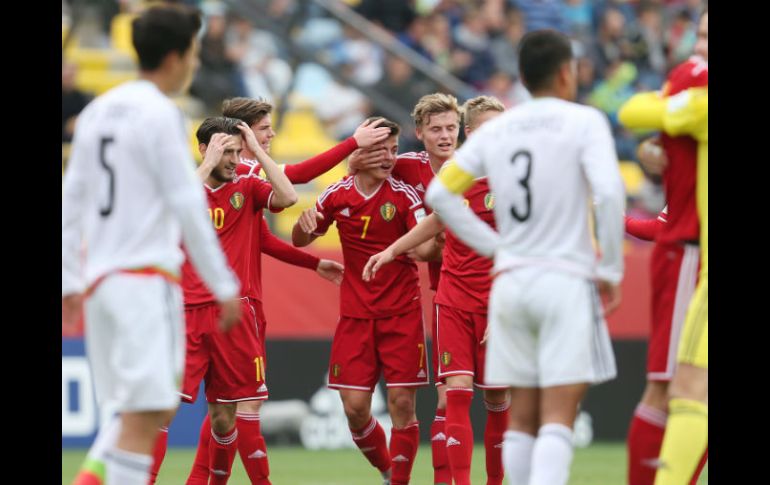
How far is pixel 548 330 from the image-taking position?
5668mm

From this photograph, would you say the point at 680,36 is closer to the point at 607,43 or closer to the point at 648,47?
the point at 648,47

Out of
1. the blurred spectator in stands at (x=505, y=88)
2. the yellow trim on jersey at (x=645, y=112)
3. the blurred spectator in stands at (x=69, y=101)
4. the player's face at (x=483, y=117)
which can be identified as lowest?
the yellow trim on jersey at (x=645, y=112)

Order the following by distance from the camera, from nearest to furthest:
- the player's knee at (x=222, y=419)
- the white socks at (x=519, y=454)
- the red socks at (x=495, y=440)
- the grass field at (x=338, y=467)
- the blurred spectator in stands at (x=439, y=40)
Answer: the white socks at (x=519, y=454), the player's knee at (x=222, y=419), the red socks at (x=495, y=440), the grass field at (x=338, y=467), the blurred spectator in stands at (x=439, y=40)

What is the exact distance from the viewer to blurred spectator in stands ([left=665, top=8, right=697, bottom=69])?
709 inches

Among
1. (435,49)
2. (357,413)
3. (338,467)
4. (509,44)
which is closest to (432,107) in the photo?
(357,413)

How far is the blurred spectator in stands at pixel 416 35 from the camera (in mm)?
16875

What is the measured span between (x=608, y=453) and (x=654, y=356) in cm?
629

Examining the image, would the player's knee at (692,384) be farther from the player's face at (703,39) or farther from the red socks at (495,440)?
the red socks at (495,440)

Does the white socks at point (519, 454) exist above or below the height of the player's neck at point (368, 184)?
below

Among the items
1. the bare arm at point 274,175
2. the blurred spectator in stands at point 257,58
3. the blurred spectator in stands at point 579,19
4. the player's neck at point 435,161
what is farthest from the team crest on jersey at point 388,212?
the blurred spectator in stands at point 579,19

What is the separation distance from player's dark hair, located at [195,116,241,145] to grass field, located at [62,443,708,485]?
2849 millimetres

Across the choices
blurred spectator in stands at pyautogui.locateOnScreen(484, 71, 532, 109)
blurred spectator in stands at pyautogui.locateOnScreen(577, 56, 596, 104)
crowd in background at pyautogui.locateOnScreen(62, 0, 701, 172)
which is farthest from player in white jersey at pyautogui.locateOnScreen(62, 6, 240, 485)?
blurred spectator in stands at pyautogui.locateOnScreen(577, 56, 596, 104)

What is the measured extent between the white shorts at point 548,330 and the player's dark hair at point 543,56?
2.85 ft
